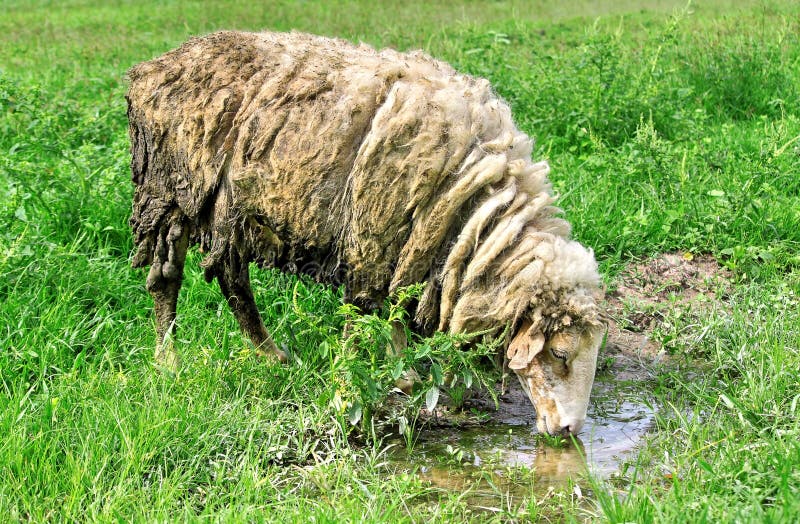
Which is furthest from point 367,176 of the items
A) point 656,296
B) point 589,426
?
point 656,296

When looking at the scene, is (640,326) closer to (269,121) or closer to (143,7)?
(269,121)

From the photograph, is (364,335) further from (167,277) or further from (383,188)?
(167,277)

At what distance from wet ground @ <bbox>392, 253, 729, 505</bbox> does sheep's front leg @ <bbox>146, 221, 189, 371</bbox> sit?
1.39 m

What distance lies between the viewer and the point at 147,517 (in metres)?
3.17

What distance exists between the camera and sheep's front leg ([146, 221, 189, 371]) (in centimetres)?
447

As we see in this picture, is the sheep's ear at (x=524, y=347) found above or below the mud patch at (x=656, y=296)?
above

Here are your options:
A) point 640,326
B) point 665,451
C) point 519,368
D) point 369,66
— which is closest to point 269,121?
point 369,66

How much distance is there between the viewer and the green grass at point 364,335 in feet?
10.8

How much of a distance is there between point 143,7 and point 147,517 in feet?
37.3

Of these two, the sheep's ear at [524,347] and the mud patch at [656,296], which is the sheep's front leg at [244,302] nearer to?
the sheep's ear at [524,347]

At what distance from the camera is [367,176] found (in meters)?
3.75

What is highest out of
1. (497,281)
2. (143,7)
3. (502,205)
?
(502,205)

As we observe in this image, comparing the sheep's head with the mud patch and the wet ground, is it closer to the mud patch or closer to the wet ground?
the wet ground

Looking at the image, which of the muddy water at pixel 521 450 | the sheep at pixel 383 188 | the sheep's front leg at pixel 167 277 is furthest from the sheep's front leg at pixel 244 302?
the muddy water at pixel 521 450
